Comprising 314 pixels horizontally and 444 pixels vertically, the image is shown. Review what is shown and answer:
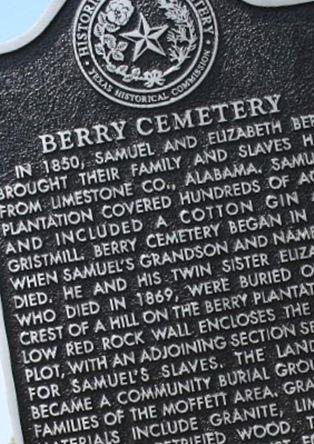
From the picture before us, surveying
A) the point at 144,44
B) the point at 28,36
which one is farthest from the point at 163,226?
the point at 28,36

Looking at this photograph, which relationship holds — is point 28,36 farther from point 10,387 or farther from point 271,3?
point 10,387

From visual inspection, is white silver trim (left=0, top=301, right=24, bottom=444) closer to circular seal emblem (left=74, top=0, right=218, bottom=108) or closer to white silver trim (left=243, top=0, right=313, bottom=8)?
circular seal emblem (left=74, top=0, right=218, bottom=108)

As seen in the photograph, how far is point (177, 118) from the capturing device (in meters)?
6.09

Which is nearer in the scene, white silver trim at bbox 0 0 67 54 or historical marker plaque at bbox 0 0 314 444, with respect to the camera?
historical marker plaque at bbox 0 0 314 444

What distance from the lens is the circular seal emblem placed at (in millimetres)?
6145

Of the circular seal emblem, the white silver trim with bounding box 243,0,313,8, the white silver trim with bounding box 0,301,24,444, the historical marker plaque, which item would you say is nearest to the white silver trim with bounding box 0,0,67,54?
the historical marker plaque

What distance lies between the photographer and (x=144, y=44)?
243 inches

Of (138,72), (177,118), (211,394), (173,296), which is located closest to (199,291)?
(173,296)


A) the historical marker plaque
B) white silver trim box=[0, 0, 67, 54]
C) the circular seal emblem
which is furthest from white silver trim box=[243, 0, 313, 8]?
white silver trim box=[0, 0, 67, 54]

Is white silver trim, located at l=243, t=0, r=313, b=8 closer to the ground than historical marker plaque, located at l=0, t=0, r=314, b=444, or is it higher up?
higher up

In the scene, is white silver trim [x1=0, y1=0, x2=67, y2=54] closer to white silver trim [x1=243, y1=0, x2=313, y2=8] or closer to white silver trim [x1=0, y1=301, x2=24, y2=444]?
white silver trim [x1=243, y1=0, x2=313, y2=8]

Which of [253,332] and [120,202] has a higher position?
[120,202]

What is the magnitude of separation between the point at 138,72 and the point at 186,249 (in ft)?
4.22

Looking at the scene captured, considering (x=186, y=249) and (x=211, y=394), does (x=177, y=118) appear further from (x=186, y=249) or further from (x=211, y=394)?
(x=211, y=394)
